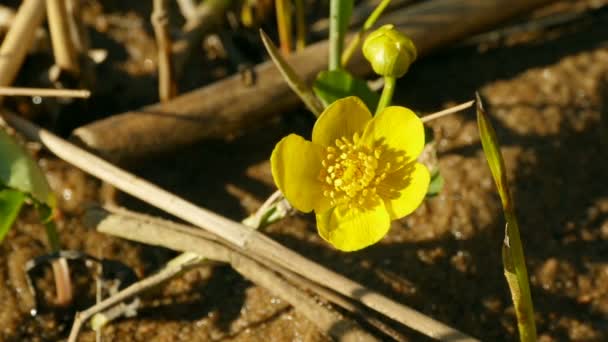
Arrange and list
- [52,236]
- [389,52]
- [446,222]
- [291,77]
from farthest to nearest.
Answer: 1. [446,222]
2. [52,236]
3. [291,77]
4. [389,52]

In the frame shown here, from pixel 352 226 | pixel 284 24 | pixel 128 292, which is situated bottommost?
pixel 128 292

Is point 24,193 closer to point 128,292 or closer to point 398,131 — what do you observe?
point 128,292

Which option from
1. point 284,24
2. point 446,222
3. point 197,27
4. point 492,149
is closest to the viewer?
point 492,149

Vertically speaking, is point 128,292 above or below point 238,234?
below

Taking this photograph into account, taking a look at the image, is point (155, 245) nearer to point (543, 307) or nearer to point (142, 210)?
point (142, 210)

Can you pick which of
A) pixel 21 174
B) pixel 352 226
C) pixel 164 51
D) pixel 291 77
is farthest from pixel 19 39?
pixel 352 226

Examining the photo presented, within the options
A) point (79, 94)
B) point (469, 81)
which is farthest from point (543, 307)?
point (79, 94)
